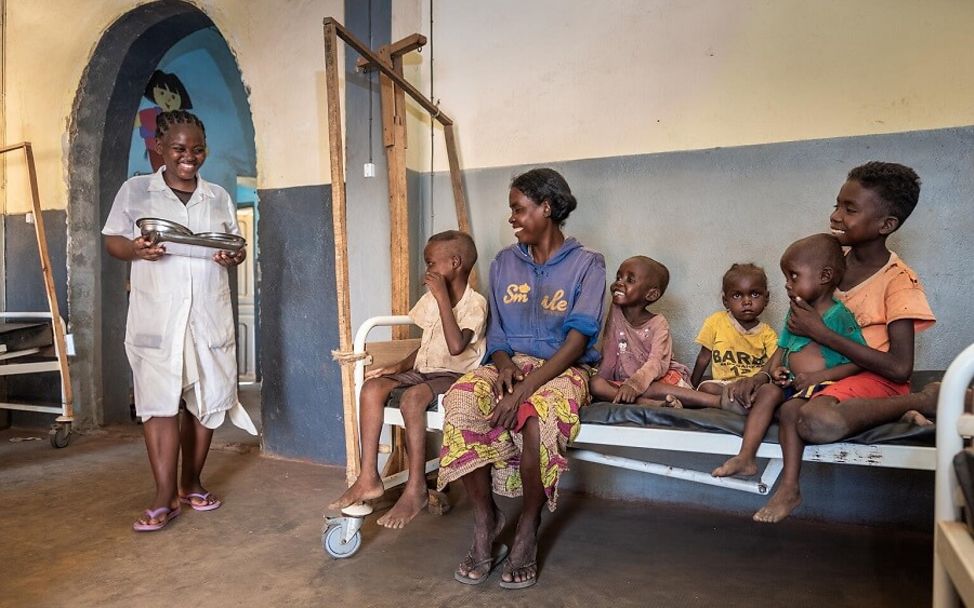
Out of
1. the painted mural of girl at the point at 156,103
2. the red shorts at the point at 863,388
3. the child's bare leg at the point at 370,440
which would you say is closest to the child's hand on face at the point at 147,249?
the child's bare leg at the point at 370,440

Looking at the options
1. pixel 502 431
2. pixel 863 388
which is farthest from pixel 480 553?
pixel 863 388

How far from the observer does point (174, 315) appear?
2.87 metres

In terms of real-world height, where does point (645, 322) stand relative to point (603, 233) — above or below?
below

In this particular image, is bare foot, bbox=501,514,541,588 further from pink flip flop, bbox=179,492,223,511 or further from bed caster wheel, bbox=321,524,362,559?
pink flip flop, bbox=179,492,223,511

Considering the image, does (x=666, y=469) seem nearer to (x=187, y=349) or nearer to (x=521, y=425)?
(x=521, y=425)

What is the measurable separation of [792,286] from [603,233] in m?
1.22

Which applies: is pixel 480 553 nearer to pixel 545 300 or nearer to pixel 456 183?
pixel 545 300

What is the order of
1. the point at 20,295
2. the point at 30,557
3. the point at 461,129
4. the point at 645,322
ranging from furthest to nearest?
the point at 20,295, the point at 461,129, the point at 645,322, the point at 30,557

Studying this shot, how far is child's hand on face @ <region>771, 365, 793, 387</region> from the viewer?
6.73ft

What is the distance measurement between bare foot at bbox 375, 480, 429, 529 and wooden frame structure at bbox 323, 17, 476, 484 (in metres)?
0.34

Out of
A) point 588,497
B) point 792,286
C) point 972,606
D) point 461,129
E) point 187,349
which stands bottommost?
point 588,497

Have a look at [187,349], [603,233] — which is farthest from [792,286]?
[187,349]

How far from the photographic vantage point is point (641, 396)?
97.0 inches

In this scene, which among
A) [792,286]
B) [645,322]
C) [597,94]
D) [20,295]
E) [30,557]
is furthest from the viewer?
[20,295]
